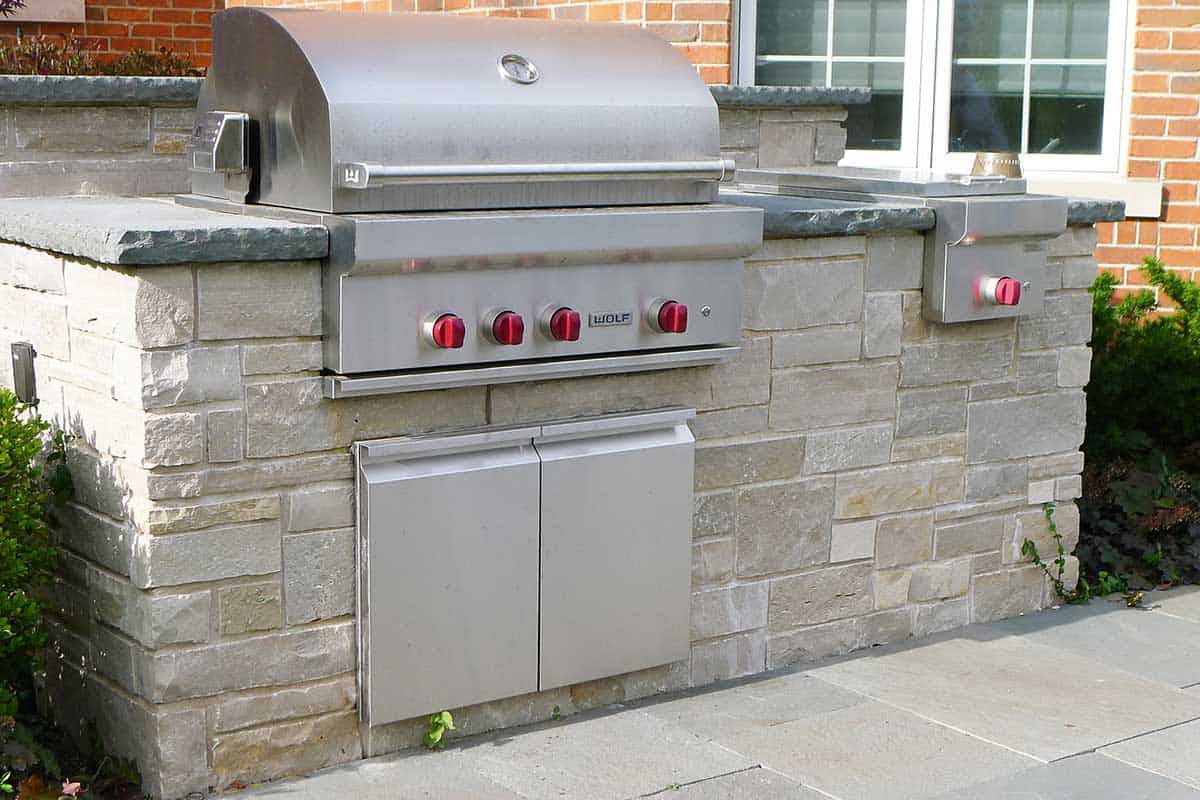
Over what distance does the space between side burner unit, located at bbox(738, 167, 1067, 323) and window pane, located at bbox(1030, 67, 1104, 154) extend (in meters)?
2.29

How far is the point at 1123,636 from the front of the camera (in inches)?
180

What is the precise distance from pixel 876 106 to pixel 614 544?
3.70m

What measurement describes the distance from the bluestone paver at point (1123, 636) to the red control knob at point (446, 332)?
6.93ft

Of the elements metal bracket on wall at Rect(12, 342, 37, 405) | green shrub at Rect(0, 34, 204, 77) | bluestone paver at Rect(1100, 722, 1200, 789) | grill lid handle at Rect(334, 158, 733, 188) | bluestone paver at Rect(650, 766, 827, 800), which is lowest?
bluestone paver at Rect(1100, 722, 1200, 789)

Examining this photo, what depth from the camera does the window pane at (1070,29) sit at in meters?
6.50

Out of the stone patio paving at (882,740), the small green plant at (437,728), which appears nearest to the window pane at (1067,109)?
the stone patio paving at (882,740)

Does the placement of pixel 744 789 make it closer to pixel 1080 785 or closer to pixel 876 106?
pixel 1080 785

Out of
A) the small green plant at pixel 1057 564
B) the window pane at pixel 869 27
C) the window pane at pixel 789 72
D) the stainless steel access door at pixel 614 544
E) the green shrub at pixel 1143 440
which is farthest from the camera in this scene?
the window pane at pixel 789 72

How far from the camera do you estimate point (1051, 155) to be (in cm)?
664

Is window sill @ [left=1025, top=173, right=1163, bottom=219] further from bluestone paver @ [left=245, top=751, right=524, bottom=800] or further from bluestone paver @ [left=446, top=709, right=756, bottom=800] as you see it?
bluestone paver @ [left=245, top=751, right=524, bottom=800]

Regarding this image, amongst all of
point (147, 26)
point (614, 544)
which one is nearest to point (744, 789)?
point (614, 544)

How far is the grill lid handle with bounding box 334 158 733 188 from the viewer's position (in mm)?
3244

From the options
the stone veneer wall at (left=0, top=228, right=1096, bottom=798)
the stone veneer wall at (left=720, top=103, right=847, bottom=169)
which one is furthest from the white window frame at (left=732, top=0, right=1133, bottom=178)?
the stone veneer wall at (left=0, top=228, right=1096, bottom=798)

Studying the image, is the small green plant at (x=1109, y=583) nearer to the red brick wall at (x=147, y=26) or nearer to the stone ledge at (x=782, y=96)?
the stone ledge at (x=782, y=96)
